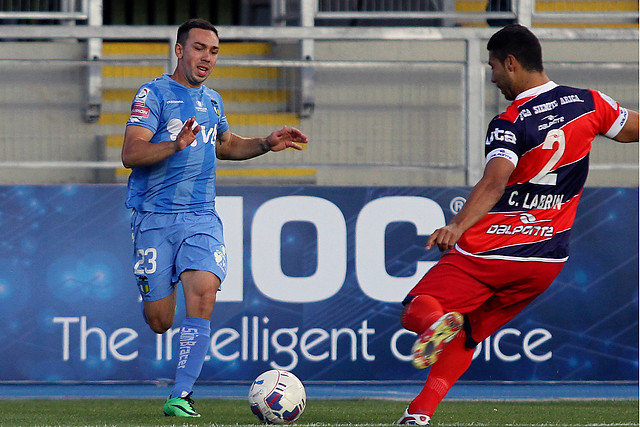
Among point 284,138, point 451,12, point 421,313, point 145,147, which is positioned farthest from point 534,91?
point 451,12

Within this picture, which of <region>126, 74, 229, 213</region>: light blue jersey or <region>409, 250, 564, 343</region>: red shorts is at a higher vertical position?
<region>126, 74, 229, 213</region>: light blue jersey

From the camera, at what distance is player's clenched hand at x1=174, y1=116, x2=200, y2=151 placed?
18.3 feet

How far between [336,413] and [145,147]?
199 centimetres

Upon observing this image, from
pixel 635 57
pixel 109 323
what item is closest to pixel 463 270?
pixel 109 323

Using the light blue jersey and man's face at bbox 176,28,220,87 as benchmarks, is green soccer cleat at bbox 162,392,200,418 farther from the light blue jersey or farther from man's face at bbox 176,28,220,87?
man's face at bbox 176,28,220,87

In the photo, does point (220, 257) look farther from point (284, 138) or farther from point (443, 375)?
point (443, 375)

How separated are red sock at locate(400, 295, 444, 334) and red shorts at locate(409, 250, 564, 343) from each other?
0.22 ft

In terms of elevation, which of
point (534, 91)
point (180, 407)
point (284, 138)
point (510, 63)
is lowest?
point (180, 407)

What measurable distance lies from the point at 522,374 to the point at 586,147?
2.94 meters

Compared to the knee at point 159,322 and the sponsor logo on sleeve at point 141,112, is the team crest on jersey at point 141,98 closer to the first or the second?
the sponsor logo on sleeve at point 141,112

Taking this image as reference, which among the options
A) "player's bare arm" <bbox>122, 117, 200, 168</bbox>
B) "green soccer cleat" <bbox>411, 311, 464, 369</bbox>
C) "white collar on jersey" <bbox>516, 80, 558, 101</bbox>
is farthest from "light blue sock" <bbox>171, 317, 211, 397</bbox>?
"white collar on jersey" <bbox>516, 80, 558, 101</bbox>

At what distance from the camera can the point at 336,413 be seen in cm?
649

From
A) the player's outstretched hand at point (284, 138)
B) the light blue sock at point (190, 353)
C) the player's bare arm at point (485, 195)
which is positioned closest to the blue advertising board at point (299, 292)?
the player's outstretched hand at point (284, 138)

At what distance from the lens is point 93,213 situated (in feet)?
25.1
